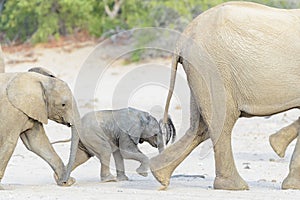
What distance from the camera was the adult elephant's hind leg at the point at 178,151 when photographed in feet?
24.6

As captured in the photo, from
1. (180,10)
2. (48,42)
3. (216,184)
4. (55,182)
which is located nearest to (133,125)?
(55,182)

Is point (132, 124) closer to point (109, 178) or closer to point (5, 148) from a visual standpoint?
point (109, 178)

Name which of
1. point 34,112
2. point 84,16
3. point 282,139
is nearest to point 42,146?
point 34,112

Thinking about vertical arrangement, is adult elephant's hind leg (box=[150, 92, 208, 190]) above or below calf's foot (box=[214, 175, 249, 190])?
above

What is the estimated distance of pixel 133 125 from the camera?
8.65 m

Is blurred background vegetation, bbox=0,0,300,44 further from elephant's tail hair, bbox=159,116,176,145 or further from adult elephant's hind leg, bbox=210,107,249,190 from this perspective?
adult elephant's hind leg, bbox=210,107,249,190

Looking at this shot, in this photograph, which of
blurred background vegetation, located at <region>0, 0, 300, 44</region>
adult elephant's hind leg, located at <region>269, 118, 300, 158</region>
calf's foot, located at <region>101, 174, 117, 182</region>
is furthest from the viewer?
blurred background vegetation, located at <region>0, 0, 300, 44</region>

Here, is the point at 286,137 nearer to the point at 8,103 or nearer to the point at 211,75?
the point at 211,75

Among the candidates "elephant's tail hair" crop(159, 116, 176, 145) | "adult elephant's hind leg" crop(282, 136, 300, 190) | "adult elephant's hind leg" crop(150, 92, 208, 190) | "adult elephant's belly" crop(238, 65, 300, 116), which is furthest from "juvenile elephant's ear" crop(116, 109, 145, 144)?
"adult elephant's hind leg" crop(282, 136, 300, 190)

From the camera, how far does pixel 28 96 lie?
7.59 m

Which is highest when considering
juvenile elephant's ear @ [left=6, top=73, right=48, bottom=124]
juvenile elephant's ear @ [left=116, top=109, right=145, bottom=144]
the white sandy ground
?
juvenile elephant's ear @ [left=6, top=73, right=48, bottom=124]

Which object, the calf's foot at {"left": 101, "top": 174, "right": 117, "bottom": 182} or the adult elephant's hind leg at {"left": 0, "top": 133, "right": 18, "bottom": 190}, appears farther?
the calf's foot at {"left": 101, "top": 174, "right": 117, "bottom": 182}

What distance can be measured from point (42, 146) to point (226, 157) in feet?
5.20

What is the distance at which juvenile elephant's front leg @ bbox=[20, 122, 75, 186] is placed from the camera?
7.87 meters
